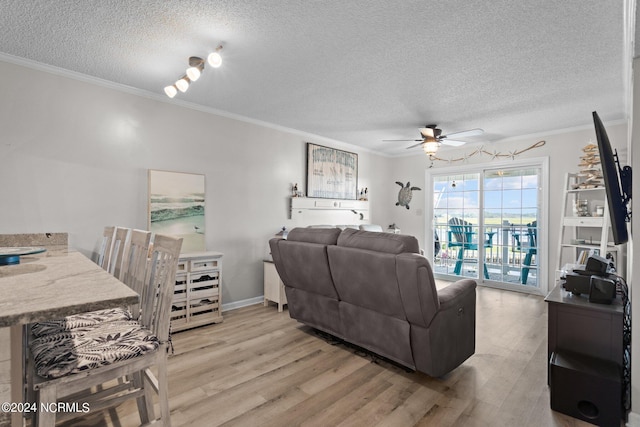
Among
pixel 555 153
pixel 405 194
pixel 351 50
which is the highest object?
pixel 351 50

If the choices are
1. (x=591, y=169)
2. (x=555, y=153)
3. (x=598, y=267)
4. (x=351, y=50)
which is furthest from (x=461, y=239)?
(x=351, y=50)

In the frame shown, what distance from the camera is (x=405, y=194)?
6449 mm

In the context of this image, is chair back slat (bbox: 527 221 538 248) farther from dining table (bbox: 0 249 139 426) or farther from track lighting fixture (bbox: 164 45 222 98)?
dining table (bbox: 0 249 139 426)

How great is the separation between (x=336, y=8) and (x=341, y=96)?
58.9 inches

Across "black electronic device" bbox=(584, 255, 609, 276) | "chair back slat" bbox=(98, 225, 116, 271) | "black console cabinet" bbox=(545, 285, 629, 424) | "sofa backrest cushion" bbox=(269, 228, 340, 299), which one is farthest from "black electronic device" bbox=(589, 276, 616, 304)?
"chair back slat" bbox=(98, 225, 116, 271)

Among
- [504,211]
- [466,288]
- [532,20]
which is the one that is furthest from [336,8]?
[504,211]

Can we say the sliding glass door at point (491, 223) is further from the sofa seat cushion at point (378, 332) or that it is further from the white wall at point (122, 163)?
the sofa seat cushion at point (378, 332)

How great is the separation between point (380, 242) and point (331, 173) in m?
3.18

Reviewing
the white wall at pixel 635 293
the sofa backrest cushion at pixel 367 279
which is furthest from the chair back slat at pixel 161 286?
the white wall at pixel 635 293

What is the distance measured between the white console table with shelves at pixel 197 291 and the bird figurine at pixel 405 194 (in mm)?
4116

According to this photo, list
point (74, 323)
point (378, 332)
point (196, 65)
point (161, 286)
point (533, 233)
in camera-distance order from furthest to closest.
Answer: point (533, 233)
point (196, 65)
point (378, 332)
point (74, 323)
point (161, 286)

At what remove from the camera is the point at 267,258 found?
4379 mm

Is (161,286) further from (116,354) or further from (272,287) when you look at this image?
(272,287)

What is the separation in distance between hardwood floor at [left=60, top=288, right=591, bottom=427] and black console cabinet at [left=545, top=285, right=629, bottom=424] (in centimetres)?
19
